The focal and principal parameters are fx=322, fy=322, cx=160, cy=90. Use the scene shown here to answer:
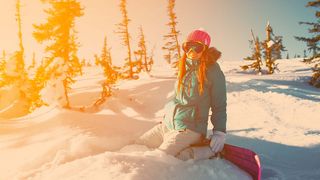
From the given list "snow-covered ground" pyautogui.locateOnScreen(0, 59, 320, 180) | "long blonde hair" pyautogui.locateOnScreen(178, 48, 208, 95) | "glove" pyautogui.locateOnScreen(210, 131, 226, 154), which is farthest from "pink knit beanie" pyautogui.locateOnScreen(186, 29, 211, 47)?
"snow-covered ground" pyautogui.locateOnScreen(0, 59, 320, 180)

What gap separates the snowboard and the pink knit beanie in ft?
5.84

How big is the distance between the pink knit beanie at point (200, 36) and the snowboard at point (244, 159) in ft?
5.84

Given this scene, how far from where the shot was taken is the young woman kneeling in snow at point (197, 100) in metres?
4.96

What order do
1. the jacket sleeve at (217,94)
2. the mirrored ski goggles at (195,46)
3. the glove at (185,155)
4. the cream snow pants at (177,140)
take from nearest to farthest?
the glove at (185,155) → the cream snow pants at (177,140) → the jacket sleeve at (217,94) → the mirrored ski goggles at (195,46)

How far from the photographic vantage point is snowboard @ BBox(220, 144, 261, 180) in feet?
16.2

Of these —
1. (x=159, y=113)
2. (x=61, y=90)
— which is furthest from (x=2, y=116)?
(x=159, y=113)

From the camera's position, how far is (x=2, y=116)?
32.1 meters

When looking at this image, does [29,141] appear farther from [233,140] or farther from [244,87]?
[244,87]

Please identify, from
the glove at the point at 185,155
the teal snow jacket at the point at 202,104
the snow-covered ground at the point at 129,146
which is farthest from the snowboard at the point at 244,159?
the glove at the point at 185,155

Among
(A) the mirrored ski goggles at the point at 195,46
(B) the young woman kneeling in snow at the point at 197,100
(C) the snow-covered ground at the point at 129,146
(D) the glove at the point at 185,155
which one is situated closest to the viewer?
(C) the snow-covered ground at the point at 129,146

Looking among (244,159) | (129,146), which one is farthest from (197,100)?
(129,146)

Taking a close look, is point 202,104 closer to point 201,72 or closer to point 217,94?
point 217,94

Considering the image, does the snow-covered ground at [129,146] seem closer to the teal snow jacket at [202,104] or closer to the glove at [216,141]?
the glove at [216,141]

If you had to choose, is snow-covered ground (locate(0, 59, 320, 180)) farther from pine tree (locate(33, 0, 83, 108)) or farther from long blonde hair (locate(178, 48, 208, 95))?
pine tree (locate(33, 0, 83, 108))
